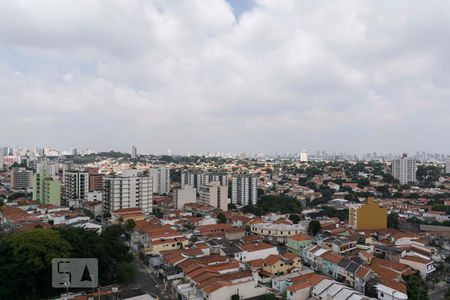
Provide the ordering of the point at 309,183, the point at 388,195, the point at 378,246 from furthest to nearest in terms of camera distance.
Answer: the point at 309,183, the point at 388,195, the point at 378,246

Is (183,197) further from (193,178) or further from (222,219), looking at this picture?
(193,178)

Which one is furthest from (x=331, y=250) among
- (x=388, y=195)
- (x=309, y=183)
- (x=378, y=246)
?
(x=309, y=183)

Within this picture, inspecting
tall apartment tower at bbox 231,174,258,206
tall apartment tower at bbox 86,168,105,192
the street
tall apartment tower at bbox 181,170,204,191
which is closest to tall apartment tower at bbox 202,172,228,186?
tall apartment tower at bbox 181,170,204,191

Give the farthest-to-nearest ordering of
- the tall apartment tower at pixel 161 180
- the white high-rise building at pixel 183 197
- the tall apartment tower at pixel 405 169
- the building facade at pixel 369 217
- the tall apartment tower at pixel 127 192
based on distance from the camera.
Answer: the tall apartment tower at pixel 405 169 < the tall apartment tower at pixel 161 180 < the white high-rise building at pixel 183 197 < the tall apartment tower at pixel 127 192 < the building facade at pixel 369 217

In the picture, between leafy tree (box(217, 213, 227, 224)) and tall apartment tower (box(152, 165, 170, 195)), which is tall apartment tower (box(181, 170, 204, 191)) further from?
leafy tree (box(217, 213, 227, 224))

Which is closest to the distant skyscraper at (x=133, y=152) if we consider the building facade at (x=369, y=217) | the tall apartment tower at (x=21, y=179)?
the tall apartment tower at (x=21, y=179)

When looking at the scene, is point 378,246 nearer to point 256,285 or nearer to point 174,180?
point 256,285

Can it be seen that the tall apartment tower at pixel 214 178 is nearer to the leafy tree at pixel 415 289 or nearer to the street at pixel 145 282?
the street at pixel 145 282
